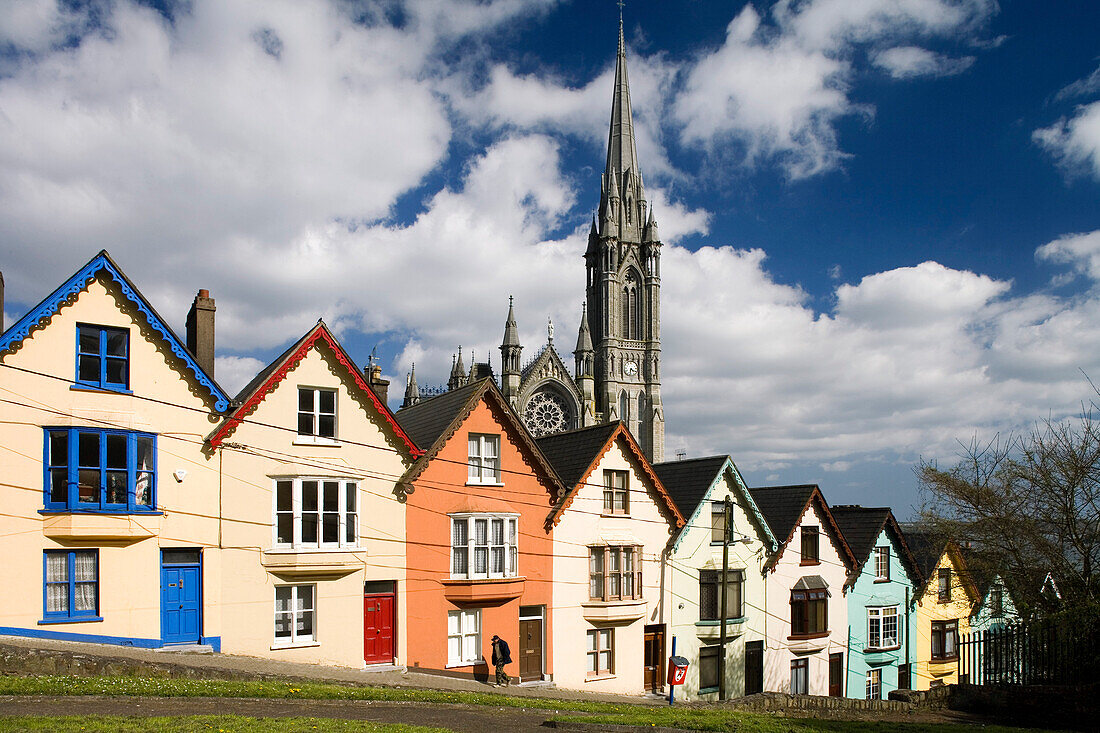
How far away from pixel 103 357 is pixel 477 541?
1283 cm

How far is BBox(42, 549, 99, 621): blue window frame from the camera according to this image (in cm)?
2247

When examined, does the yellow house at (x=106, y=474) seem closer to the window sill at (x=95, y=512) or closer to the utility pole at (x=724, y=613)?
the window sill at (x=95, y=512)

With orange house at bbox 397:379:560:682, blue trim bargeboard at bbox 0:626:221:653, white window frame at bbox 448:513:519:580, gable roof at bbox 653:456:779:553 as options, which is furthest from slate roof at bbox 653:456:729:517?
blue trim bargeboard at bbox 0:626:221:653

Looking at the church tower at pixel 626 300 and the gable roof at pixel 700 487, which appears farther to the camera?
the church tower at pixel 626 300

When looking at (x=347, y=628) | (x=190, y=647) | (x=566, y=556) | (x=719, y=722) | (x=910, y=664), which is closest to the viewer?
(x=719, y=722)

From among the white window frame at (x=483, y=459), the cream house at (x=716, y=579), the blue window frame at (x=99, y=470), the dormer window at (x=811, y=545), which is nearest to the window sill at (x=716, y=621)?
the cream house at (x=716, y=579)

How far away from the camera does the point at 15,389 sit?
22609 millimetres

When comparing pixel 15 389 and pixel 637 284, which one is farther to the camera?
pixel 637 284

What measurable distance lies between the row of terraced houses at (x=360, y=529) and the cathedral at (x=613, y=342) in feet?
214

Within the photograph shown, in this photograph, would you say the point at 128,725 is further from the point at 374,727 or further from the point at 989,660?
the point at 989,660

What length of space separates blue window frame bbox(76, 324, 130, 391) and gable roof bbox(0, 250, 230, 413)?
814 mm

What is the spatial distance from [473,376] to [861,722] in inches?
2958

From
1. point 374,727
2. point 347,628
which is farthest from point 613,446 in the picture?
point 374,727

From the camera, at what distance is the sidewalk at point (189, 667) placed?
18578 millimetres
